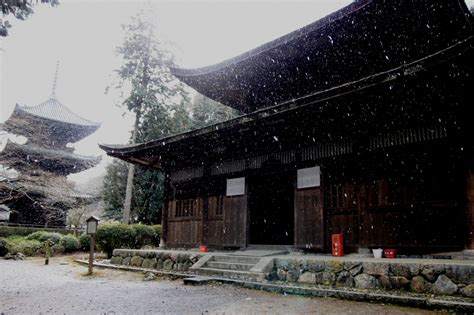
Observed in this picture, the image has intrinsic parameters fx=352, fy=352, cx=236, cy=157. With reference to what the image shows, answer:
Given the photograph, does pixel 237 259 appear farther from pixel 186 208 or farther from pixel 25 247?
pixel 25 247

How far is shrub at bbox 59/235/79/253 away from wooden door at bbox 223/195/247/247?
1471 cm

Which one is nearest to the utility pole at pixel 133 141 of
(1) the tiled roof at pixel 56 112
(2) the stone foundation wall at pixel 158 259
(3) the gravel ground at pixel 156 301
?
(2) the stone foundation wall at pixel 158 259

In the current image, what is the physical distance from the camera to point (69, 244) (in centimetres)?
2250

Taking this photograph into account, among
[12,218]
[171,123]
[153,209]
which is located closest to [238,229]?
[153,209]

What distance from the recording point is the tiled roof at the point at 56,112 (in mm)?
35281

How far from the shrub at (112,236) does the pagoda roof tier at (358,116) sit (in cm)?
547

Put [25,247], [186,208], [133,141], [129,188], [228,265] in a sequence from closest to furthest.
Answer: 1. [228,265]
2. [186,208]
3. [25,247]
4. [129,188]
5. [133,141]

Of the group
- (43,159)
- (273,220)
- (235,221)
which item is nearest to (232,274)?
(235,221)

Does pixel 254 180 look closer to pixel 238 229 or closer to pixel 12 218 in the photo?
pixel 238 229

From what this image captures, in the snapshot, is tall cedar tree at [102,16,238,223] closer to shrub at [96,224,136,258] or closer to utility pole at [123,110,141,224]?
utility pole at [123,110,141,224]

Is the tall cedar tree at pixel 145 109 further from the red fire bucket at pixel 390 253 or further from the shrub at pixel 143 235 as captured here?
the red fire bucket at pixel 390 253

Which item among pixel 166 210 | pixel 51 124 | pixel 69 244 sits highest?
pixel 51 124

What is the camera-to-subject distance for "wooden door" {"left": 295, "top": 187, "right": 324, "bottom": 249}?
10.1m

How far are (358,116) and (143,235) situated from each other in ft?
45.4
